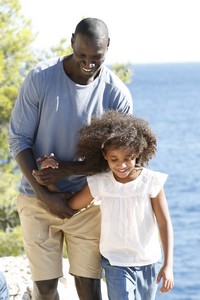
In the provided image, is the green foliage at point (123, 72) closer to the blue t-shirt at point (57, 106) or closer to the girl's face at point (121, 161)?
the blue t-shirt at point (57, 106)

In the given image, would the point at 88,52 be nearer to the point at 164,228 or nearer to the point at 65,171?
the point at 65,171

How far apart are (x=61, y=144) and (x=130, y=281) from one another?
77 cm

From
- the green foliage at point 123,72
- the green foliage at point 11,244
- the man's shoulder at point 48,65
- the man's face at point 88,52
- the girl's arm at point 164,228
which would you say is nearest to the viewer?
the man's face at point 88,52

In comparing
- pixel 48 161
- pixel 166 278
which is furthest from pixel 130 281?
pixel 48 161

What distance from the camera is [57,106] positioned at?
14.7 feet

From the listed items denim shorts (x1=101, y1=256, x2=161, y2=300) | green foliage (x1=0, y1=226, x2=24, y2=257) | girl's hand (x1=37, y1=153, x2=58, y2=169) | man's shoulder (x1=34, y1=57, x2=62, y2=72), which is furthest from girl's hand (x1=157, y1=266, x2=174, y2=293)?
green foliage (x1=0, y1=226, x2=24, y2=257)

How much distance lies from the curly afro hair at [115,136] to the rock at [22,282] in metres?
1.52

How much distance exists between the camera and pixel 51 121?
449cm

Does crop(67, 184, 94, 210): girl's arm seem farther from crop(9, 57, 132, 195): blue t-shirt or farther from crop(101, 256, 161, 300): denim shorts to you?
crop(101, 256, 161, 300): denim shorts

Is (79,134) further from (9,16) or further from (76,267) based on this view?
(9,16)

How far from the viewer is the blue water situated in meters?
23.9

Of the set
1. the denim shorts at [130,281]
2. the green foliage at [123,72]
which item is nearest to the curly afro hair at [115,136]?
the denim shorts at [130,281]

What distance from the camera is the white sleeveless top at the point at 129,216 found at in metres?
4.43

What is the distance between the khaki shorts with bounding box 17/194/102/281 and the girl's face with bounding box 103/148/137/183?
1.09 feet
